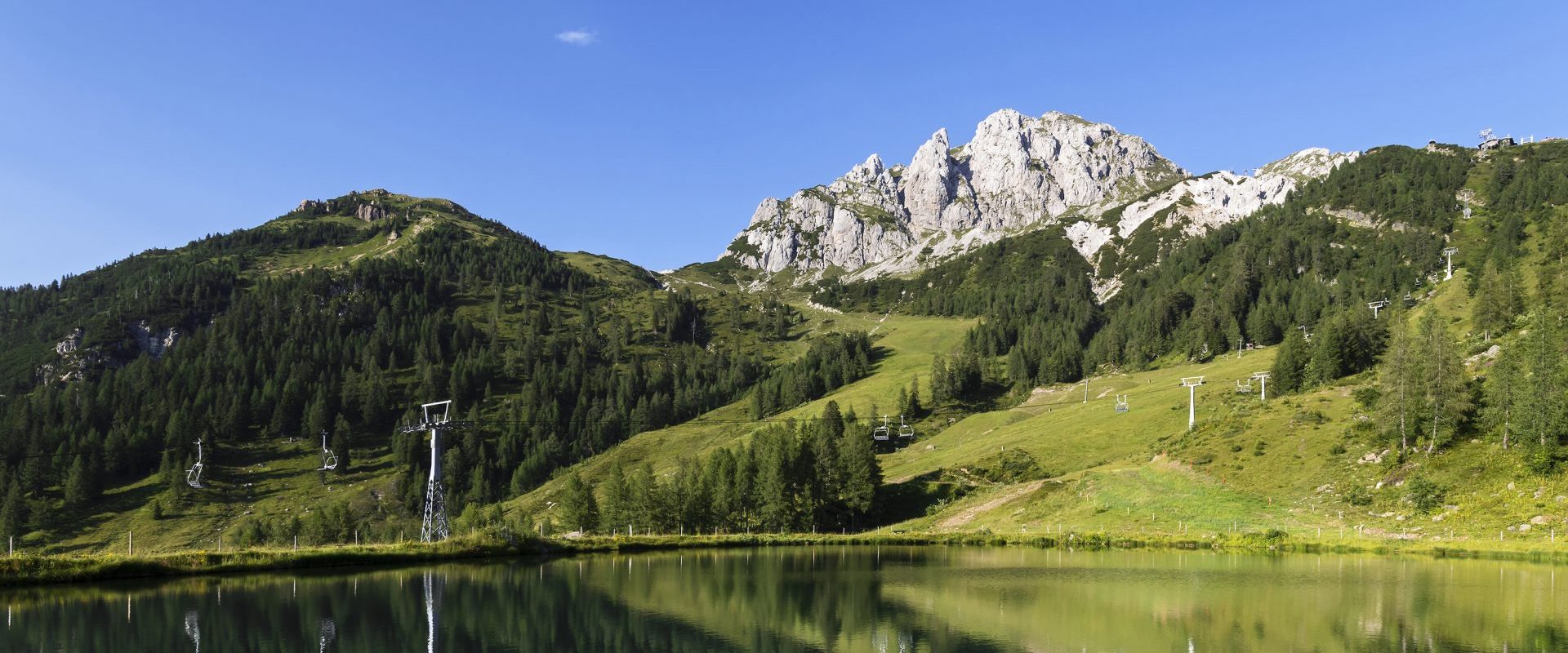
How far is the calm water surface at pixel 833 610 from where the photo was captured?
34.5m

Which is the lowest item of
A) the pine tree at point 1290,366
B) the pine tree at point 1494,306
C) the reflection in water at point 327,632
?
the reflection in water at point 327,632

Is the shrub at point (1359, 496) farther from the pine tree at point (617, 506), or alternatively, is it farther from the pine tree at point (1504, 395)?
the pine tree at point (617, 506)

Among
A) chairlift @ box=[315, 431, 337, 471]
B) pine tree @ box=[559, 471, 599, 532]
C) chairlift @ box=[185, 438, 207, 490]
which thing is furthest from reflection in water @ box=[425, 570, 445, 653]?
chairlift @ box=[315, 431, 337, 471]

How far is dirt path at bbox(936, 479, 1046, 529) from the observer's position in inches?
4090

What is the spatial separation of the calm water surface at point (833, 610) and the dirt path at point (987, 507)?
39.2m

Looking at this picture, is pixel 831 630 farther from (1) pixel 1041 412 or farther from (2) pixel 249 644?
(1) pixel 1041 412

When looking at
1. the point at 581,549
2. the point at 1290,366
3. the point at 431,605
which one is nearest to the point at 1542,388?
the point at 1290,366

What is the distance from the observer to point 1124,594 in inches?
1921

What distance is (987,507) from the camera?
348ft

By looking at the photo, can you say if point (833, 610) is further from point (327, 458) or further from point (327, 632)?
point (327, 458)

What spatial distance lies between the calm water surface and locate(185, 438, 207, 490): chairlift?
139 meters

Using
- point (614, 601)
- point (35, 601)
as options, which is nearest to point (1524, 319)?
point (614, 601)

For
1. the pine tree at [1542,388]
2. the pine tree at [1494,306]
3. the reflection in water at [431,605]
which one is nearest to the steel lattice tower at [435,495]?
the reflection in water at [431,605]

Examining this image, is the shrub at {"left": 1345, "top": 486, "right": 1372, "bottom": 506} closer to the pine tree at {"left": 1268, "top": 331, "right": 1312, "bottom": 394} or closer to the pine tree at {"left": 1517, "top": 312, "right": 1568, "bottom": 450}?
the pine tree at {"left": 1517, "top": 312, "right": 1568, "bottom": 450}
